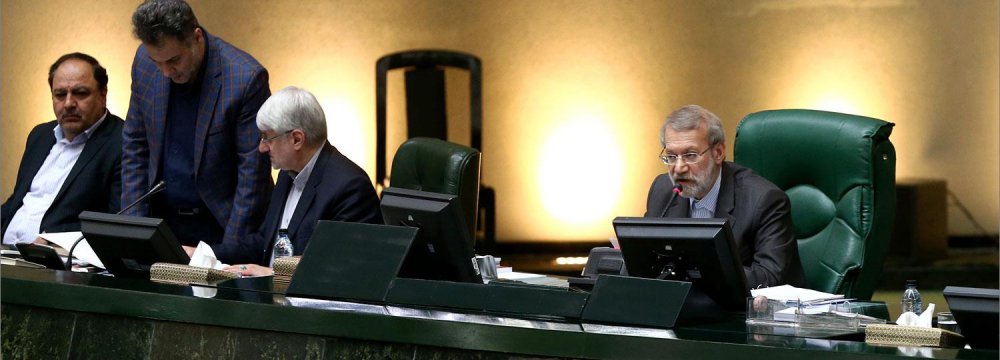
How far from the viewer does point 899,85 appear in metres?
6.84

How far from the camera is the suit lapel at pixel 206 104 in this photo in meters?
3.86

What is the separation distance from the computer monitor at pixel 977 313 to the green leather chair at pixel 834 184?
Result: 1.07m

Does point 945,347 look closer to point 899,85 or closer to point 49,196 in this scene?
point 49,196

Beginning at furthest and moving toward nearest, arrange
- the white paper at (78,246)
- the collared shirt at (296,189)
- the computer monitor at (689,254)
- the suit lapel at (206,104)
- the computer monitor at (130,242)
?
the suit lapel at (206,104) → the collared shirt at (296,189) → the white paper at (78,246) → the computer monitor at (130,242) → the computer monitor at (689,254)

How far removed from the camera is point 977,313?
91.9 inches

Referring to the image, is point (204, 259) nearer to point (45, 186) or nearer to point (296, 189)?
point (296, 189)

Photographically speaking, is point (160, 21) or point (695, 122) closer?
point (695, 122)

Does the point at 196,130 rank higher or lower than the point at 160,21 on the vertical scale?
lower

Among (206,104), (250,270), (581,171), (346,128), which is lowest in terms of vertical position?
(581,171)

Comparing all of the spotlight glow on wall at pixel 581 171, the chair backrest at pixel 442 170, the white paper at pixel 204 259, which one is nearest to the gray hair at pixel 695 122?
the chair backrest at pixel 442 170

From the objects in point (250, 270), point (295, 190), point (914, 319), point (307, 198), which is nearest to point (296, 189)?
point (295, 190)

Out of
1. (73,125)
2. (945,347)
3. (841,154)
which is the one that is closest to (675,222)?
(945,347)

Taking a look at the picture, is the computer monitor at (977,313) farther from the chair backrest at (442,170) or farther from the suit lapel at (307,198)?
the suit lapel at (307,198)

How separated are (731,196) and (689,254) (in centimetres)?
83
